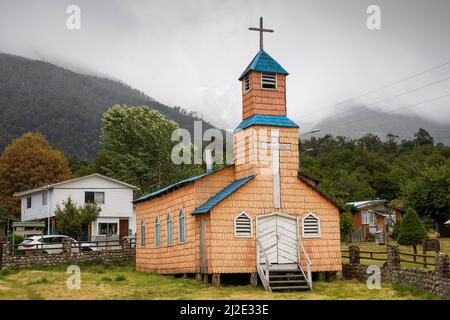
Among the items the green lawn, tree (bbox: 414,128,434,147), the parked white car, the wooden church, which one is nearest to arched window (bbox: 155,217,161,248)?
the wooden church

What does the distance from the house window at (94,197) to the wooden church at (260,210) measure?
2612 centimetres

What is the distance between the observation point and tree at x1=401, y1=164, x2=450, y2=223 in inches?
2202

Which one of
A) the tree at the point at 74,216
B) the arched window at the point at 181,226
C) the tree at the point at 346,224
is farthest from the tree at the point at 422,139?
the arched window at the point at 181,226

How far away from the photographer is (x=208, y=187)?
98.2ft

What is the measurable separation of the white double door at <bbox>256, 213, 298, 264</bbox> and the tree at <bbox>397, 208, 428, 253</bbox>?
1139cm

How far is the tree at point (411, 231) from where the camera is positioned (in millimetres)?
37594

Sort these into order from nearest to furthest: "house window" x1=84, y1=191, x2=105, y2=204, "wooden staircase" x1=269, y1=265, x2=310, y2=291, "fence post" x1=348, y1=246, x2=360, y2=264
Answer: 1. "wooden staircase" x1=269, y1=265, x2=310, y2=291
2. "fence post" x1=348, y1=246, x2=360, y2=264
3. "house window" x1=84, y1=191, x2=105, y2=204

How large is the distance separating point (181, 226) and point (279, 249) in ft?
16.8

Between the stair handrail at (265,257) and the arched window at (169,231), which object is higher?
the arched window at (169,231)

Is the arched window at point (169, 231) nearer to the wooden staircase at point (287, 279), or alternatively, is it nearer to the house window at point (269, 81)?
the wooden staircase at point (287, 279)

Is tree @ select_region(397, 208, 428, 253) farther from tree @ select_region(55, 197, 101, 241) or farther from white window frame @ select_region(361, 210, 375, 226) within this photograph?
white window frame @ select_region(361, 210, 375, 226)

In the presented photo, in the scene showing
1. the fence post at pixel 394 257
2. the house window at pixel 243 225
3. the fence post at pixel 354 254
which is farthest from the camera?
the fence post at pixel 354 254

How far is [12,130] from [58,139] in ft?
28.8

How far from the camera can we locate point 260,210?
2873 centimetres
